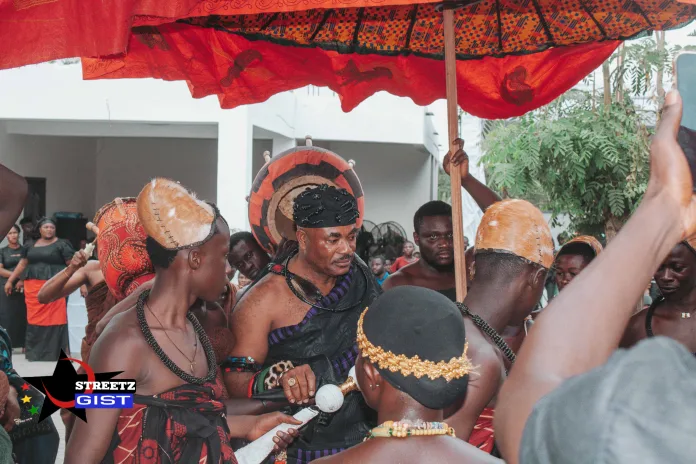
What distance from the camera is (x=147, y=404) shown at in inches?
107

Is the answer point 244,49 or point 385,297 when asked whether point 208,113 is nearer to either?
point 244,49

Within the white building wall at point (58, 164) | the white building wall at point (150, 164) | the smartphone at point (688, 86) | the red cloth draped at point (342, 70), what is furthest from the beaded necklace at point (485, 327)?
the white building wall at point (150, 164)

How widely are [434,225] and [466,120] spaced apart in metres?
6.59

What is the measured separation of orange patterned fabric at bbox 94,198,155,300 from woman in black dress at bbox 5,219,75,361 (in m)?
7.95

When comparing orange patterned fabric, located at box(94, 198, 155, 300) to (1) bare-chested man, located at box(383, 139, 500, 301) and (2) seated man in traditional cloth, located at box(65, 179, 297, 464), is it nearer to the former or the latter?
(2) seated man in traditional cloth, located at box(65, 179, 297, 464)

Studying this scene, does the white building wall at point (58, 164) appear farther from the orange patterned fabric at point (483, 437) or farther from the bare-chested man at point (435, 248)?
the orange patterned fabric at point (483, 437)

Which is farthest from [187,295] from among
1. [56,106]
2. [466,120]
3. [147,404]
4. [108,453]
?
[56,106]

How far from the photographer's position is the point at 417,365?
2.05m

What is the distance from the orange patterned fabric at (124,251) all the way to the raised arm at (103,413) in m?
1.02

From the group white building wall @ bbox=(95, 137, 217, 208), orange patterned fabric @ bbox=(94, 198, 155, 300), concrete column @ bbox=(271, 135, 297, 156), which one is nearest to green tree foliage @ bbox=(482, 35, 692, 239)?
concrete column @ bbox=(271, 135, 297, 156)

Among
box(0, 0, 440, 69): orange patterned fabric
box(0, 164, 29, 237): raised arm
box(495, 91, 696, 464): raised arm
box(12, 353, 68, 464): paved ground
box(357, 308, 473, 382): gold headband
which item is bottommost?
box(12, 353, 68, 464): paved ground

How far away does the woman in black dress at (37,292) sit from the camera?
36.6 feet

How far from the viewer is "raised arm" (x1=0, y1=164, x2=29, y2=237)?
270 cm

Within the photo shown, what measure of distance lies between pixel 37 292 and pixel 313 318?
8.61m
